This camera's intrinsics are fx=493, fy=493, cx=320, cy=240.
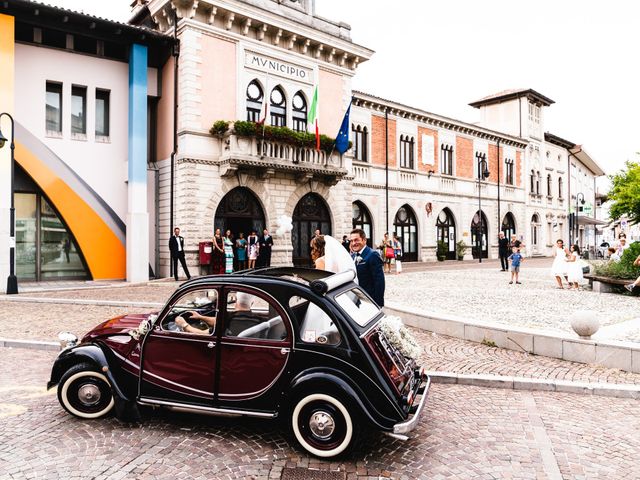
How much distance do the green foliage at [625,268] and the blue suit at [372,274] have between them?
1040cm

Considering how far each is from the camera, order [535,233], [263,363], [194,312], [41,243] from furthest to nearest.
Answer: [535,233], [41,243], [194,312], [263,363]

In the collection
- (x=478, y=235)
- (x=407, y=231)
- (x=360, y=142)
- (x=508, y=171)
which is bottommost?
(x=478, y=235)

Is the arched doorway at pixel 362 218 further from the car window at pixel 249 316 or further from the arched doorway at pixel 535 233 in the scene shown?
the car window at pixel 249 316

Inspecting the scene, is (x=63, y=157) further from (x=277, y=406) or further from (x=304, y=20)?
(x=277, y=406)

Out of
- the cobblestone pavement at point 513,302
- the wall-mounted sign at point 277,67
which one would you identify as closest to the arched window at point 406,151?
the wall-mounted sign at point 277,67

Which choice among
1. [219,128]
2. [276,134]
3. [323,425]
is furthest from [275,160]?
[323,425]

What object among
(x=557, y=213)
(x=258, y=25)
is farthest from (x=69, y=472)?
(x=557, y=213)

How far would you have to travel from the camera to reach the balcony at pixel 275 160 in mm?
19203

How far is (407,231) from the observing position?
102 feet

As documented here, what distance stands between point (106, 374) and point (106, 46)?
17162 mm

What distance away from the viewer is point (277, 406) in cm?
418

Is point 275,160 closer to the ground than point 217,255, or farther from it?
farther from it

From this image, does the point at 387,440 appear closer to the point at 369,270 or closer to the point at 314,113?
the point at 369,270

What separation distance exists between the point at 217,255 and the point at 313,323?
15.2m
